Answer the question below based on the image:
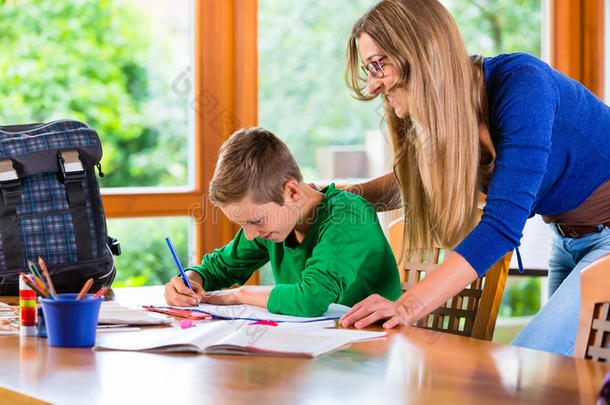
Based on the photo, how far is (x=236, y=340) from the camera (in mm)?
1131

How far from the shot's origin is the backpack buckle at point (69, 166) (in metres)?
1.70

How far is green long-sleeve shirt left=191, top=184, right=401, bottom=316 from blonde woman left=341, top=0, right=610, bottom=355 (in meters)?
0.12

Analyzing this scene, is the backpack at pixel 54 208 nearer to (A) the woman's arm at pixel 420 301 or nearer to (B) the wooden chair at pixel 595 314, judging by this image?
(A) the woman's arm at pixel 420 301

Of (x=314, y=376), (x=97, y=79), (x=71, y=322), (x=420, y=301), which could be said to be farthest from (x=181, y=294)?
(x=97, y=79)

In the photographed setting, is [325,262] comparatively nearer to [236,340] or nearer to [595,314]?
[236,340]

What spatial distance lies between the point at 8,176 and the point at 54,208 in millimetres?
125

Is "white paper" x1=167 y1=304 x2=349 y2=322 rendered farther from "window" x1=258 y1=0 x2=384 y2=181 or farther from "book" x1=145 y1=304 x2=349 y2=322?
"window" x1=258 y1=0 x2=384 y2=181

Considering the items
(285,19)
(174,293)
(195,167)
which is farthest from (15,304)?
(285,19)

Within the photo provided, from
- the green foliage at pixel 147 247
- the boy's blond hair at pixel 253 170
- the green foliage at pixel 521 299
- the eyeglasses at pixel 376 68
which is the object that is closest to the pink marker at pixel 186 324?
the boy's blond hair at pixel 253 170

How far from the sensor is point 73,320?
3.73ft

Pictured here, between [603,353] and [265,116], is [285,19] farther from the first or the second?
[603,353]

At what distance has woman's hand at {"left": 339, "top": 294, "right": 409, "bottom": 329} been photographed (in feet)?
4.23

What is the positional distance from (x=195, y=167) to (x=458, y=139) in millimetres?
1578

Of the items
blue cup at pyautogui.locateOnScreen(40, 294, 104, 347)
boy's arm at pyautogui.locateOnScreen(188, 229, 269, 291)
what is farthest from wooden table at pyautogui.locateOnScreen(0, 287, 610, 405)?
boy's arm at pyautogui.locateOnScreen(188, 229, 269, 291)
